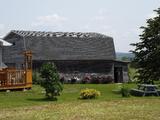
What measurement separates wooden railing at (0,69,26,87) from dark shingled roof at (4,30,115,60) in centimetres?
2418

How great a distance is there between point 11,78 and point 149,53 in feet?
33.8

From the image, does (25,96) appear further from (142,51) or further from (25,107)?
(142,51)

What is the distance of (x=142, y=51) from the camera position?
34.3 meters

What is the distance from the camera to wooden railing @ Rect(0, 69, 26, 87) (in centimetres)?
2889

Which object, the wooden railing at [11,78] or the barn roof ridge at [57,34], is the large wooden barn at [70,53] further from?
the wooden railing at [11,78]

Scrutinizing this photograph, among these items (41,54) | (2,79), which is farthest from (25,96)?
(41,54)

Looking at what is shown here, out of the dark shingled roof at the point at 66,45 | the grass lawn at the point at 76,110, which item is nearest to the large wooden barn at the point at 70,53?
the dark shingled roof at the point at 66,45

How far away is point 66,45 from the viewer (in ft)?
189

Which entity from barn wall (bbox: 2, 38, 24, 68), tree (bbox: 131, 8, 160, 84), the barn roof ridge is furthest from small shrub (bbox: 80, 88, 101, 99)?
the barn roof ridge

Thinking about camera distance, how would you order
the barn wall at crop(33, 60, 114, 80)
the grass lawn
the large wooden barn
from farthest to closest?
the barn wall at crop(33, 60, 114, 80)
the large wooden barn
the grass lawn

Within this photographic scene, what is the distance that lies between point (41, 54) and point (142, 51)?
74.5ft

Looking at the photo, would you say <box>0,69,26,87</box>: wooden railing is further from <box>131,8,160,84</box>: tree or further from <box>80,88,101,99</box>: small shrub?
<box>131,8,160,84</box>: tree

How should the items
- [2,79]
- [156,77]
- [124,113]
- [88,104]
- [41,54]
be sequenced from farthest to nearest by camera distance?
[41,54] < [156,77] < [2,79] < [88,104] < [124,113]

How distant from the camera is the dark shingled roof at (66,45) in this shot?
5509cm
